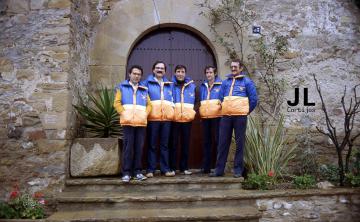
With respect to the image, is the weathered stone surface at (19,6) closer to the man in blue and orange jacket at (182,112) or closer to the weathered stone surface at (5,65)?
the weathered stone surface at (5,65)

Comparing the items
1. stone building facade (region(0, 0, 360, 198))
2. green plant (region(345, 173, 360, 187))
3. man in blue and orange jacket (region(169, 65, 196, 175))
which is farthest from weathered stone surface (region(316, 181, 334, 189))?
man in blue and orange jacket (region(169, 65, 196, 175))

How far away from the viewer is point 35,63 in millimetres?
4844

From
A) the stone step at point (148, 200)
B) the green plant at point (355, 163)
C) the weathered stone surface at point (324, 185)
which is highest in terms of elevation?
the green plant at point (355, 163)

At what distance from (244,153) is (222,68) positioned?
1494 mm

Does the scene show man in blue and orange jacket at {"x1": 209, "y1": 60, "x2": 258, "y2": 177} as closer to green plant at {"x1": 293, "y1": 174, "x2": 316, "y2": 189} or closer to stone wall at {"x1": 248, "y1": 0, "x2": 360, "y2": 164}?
green plant at {"x1": 293, "y1": 174, "x2": 316, "y2": 189}

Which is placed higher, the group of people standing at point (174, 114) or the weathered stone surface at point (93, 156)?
the group of people standing at point (174, 114)

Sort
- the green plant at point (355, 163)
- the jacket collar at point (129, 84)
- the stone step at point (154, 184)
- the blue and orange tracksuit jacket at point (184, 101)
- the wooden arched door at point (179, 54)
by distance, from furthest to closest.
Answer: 1. the wooden arched door at point (179, 54)
2. the green plant at point (355, 163)
3. the blue and orange tracksuit jacket at point (184, 101)
4. the jacket collar at point (129, 84)
5. the stone step at point (154, 184)

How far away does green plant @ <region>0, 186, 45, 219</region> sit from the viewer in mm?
4262

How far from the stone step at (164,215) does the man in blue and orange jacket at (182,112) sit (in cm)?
96

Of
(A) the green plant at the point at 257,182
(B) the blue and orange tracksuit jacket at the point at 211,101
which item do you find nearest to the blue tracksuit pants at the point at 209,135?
(B) the blue and orange tracksuit jacket at the point at 211,101

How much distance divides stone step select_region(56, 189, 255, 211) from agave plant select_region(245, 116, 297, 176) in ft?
2.43

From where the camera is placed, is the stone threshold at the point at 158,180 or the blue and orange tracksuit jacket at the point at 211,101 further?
the blue and orange tracksuit jacket at the point at 211,101

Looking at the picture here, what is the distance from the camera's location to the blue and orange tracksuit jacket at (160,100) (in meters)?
4.89

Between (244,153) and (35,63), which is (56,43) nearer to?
(35,63)
